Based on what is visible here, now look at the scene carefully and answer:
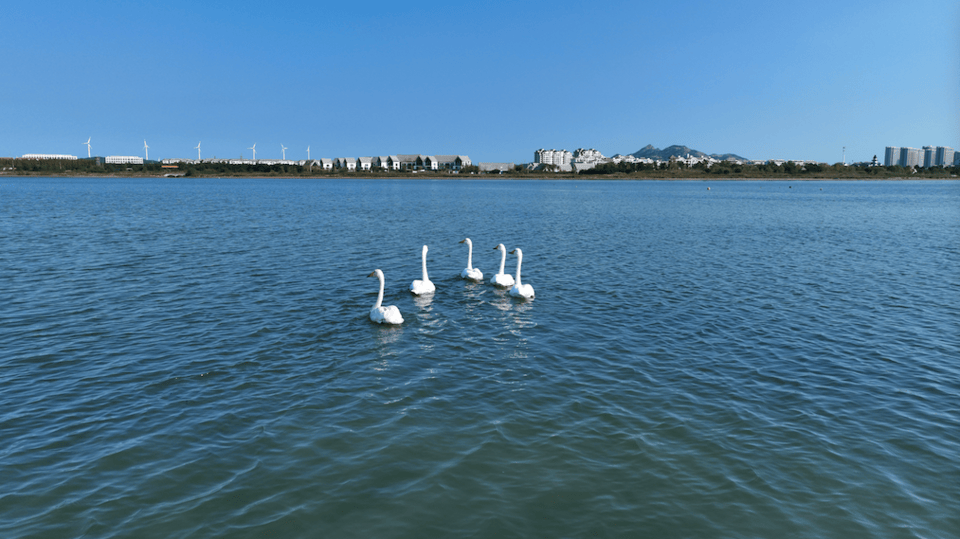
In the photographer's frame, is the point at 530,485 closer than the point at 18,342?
Yes

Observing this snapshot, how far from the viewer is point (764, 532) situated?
8.30m

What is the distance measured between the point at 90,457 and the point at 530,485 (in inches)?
302

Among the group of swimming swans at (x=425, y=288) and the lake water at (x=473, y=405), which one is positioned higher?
the group of swimming swans at (x=425, y=288)

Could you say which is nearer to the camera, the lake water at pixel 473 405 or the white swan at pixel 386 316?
the lake water at pixel 473 405

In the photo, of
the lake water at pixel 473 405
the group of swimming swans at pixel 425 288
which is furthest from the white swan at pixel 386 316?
the lake water at pixel 473 405

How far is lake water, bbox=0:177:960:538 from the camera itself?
8719 mm

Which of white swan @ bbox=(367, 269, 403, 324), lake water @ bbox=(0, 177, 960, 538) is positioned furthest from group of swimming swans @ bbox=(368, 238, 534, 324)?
lake water @ bbox=(0, 177, 960, 538)

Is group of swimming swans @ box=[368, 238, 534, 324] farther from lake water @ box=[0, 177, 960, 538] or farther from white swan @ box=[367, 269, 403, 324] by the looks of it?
lake water @ box=[0, 177, 960, 538]

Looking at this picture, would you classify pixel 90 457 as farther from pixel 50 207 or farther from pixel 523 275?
pixel 50 207

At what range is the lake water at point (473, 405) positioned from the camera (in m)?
8.72

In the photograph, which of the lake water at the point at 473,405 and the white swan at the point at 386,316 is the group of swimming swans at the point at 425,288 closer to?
the white swan at the point at 386,316

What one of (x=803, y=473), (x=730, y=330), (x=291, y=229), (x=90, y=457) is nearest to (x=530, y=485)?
(x=803, y=473)

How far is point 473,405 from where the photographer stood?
12.4 m

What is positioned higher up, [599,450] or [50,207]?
[50,207]
